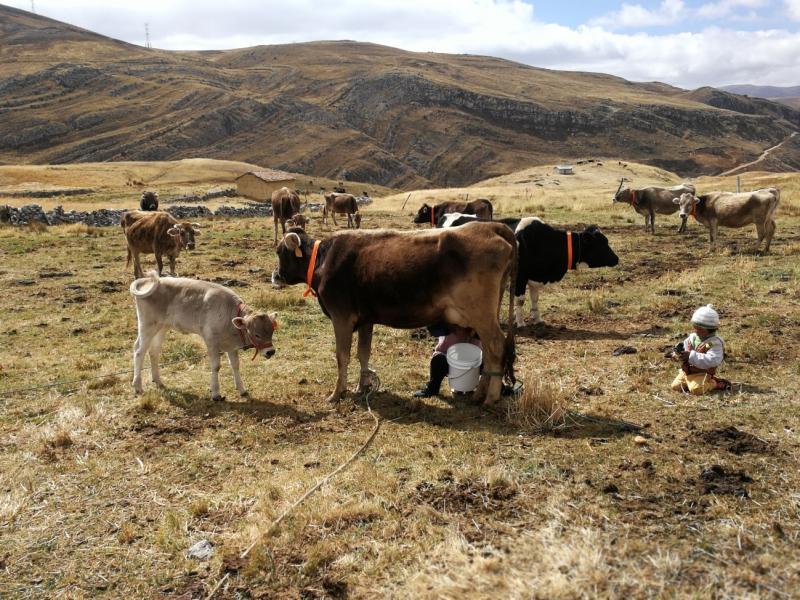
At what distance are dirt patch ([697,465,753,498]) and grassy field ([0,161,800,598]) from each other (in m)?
0.02

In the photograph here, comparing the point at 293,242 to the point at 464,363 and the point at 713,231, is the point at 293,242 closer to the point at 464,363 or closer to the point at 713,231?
the point at 464,363

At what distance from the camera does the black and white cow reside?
11477 millimetres

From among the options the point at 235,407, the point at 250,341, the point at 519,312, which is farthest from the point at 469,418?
the point at 519,312

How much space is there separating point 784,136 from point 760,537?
182 m

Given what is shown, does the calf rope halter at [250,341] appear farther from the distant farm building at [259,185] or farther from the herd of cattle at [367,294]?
the distant farm building at [259,185]

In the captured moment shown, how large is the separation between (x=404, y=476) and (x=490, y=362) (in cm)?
212

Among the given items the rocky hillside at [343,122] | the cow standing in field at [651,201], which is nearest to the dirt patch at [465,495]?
the cow standing in field at [651,201]

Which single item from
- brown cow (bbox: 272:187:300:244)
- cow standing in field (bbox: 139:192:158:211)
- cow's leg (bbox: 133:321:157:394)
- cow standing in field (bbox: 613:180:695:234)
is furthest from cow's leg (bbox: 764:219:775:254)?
cow standing in field (bbox: 139:192:158:211)

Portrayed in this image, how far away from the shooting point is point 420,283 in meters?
7.37

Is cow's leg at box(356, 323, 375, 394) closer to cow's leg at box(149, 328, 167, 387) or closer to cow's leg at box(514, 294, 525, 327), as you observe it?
cow's leg at box(149, 328, 167, 387)

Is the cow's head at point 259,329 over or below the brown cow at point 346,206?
over

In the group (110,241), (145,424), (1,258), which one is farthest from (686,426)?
(110,241)

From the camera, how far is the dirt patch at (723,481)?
4.98 m

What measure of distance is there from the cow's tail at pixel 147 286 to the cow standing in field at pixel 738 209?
666 inches
